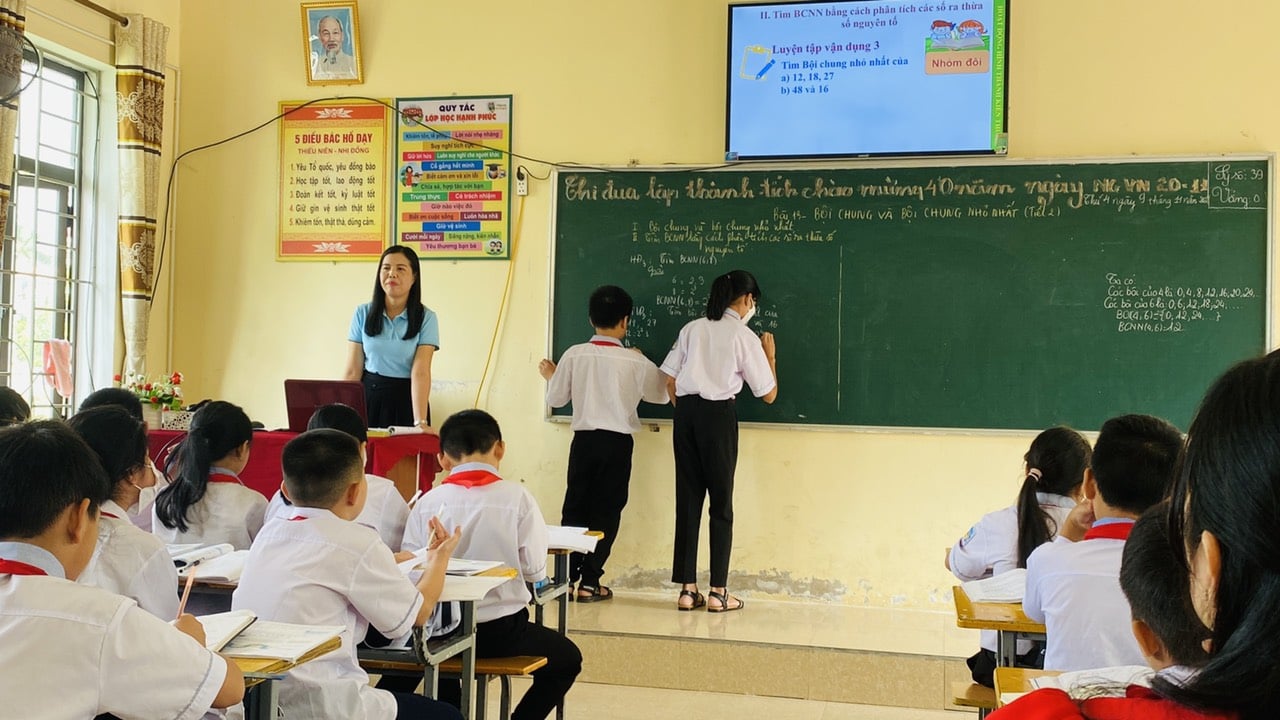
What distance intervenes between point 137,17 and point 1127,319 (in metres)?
4.78

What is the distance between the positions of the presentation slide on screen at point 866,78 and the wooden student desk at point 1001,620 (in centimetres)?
289

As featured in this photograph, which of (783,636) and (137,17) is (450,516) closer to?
(783,636)

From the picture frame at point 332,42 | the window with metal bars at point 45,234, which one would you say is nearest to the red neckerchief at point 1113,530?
the window with metal bars at point 45,234

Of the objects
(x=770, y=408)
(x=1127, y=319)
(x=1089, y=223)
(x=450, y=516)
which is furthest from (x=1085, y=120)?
(x=450, y=516)

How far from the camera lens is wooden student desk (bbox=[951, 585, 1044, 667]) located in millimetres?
2234

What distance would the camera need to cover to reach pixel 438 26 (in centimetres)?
547

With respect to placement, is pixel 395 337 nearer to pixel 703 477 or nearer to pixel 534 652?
pixel 703 477

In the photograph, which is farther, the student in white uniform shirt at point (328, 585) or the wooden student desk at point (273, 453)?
the wooden student desk at point (273, 453)

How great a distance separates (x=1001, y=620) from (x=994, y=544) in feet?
2.30

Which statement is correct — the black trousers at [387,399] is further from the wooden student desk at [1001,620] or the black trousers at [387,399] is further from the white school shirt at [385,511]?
the wooden student desk at [1001,620]

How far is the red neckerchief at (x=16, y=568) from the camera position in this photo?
1.48 metres

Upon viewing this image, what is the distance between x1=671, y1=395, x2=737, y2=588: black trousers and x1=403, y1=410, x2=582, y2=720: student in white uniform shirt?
1881mm

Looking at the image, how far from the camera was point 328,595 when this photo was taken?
221cm

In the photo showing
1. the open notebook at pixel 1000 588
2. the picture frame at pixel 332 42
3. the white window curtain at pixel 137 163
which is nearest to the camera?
the open notebook at pixel 1000 588
